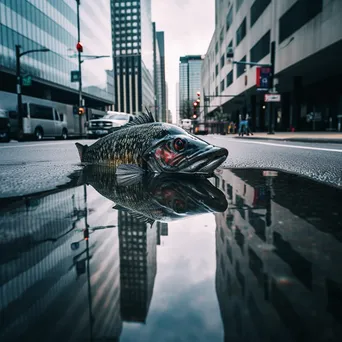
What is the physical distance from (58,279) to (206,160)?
2.05 metres

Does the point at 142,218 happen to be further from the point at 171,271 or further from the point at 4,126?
the point at 4,126

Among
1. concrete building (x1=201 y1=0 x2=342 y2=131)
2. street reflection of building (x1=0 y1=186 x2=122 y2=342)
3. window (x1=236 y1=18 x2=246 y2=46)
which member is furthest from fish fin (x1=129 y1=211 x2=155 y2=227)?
window (x1=236 y1=18 x2=246 y2=46)

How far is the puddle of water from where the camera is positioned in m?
0.67

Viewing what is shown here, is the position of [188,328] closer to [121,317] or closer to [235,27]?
[121,317]

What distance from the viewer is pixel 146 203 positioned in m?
1.87

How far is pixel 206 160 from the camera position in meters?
2.80

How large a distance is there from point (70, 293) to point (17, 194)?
1643mm

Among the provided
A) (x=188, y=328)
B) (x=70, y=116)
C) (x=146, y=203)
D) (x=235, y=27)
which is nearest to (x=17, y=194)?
(x=146, y=203)

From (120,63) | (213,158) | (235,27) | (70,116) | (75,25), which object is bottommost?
(213,158)

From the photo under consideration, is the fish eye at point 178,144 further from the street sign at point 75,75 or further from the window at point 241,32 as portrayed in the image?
the window at point 241,32

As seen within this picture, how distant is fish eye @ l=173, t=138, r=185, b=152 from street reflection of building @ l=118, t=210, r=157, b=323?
1.34 m

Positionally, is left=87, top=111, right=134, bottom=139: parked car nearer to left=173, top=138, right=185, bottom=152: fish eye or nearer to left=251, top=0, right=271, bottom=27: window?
left=251, top=0, right=271, bottom=27: window

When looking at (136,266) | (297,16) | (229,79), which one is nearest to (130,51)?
(229,79)

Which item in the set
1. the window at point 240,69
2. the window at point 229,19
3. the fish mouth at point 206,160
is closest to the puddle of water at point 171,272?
the fish mouth at point 206,160
